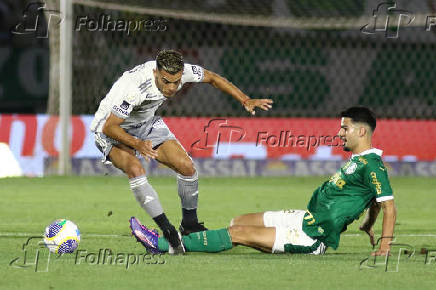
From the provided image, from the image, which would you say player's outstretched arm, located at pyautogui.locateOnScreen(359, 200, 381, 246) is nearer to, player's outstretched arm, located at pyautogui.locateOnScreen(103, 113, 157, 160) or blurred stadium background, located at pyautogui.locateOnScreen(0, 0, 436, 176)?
player's outstretched arm, located at pyautogui.locateOnScreen(103, 113, 157, 160)

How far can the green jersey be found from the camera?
24.3 ft

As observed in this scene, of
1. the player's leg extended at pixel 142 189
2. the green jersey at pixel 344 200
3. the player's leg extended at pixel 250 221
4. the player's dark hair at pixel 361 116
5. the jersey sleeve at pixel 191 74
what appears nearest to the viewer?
the green jersey at pixel 344 200

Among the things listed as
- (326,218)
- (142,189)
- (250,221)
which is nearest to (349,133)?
(326,218)

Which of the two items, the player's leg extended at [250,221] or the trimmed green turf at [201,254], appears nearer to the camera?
the trimmed green turf at [201,254]

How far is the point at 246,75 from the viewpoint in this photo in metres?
21.2

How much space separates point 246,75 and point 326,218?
13913 millimetres

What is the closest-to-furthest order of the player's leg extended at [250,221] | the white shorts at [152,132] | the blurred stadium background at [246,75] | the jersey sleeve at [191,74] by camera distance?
1. the player's leg extended at [250,221]
2. the jersey sleeve at [191,74]
3. the white shorts at [152,132]
4. the blurred stadium background at [246,75]

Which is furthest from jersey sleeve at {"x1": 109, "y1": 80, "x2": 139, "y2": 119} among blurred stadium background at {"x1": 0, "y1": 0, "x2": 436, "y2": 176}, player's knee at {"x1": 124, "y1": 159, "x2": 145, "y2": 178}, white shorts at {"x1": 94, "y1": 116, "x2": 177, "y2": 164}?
blurred stadium background at {"x1": 0, "y1": 0, "x2": 436, "y2": 176}

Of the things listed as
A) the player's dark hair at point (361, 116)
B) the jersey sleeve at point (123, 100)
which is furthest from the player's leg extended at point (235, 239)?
the jersey sleeve at point (123, 100)

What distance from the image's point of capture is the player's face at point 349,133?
751cm

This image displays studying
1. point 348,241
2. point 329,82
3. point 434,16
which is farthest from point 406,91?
point 348,241

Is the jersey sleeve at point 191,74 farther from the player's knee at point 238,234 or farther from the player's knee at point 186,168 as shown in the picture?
the player's knee at point 238,234

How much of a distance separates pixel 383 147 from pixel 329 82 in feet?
17.7

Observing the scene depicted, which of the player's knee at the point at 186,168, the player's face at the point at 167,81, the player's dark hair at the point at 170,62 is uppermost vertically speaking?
the player's dark hair at the point at 170,62
